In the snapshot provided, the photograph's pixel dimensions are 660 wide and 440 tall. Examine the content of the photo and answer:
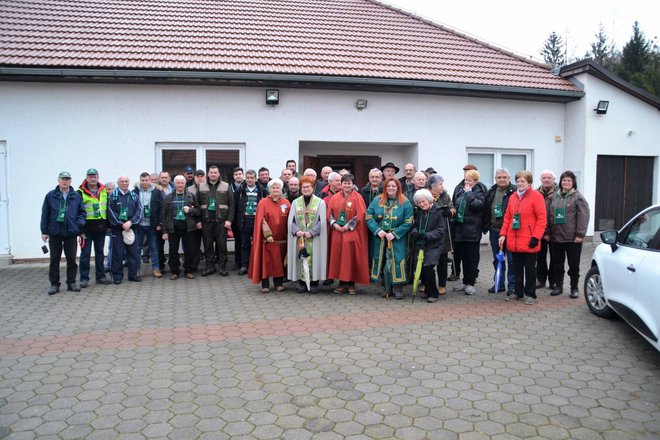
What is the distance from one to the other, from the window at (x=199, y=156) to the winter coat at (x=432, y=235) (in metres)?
5.21

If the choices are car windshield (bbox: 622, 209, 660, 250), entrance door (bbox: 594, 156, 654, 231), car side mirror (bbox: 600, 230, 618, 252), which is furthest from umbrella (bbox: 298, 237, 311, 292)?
entrance door (bbox: 594, 156, 654, 231)

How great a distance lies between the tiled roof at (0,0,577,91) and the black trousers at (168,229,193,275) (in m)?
3.72

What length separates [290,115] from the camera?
11.4 meters

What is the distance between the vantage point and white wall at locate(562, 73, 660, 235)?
1267 cm

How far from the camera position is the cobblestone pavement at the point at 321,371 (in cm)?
378

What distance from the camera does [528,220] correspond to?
7129 millimetres

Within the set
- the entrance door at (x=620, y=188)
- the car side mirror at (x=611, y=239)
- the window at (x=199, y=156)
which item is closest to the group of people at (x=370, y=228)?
the car side mirror at (x=611, y=239)

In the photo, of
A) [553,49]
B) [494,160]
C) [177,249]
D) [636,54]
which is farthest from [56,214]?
[553,49]

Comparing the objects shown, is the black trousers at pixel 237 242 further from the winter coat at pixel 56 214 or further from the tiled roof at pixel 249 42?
the tiled roof at pixel 249 42

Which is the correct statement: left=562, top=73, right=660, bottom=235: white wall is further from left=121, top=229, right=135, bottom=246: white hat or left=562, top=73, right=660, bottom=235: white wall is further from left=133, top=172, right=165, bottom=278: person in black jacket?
left=121, top=229, right=135, bottom=246: white hat

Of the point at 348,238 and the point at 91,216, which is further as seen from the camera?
the point at 91,216

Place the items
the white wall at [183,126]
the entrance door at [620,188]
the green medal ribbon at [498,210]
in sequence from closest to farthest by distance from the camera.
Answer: the green medal ribbon at [498,210] < the white wall at [183,126] < the entrance door at [620,188]

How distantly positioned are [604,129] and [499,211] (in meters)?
6.90

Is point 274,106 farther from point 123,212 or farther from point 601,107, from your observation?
point 601,107
